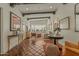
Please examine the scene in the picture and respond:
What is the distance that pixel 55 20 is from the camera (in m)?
2.36

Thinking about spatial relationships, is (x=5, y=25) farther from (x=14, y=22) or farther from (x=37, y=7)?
(x=37, y=7)

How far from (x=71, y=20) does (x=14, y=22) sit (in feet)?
3.51

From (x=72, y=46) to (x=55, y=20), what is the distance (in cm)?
57

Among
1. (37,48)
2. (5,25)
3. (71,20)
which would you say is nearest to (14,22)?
(5,25)

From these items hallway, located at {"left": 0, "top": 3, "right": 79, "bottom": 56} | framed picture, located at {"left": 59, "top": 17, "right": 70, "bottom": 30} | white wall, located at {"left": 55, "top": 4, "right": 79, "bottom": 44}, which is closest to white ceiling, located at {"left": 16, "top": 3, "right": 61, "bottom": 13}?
hallway, located at {"left": 0, "top": 3, "right": 79, "bottom": 56}

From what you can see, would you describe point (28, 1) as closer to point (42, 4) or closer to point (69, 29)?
point (42, 4)

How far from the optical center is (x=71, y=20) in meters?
2.33

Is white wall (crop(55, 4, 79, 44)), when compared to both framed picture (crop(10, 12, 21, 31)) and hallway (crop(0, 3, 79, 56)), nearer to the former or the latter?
hallway (crop(0, 3, 79, 56))

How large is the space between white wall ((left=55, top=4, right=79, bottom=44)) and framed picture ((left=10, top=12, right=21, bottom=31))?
73cm

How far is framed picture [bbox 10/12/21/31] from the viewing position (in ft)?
7.62

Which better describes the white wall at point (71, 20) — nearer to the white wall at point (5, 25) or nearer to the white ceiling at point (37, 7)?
the white ceiling at point (37, 7)

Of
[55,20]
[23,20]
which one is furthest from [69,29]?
[23,20]

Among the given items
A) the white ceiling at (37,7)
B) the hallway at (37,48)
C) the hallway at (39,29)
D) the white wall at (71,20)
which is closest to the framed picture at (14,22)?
the hallway at (39,29)

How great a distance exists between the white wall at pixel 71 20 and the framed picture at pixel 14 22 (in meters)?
0.73
